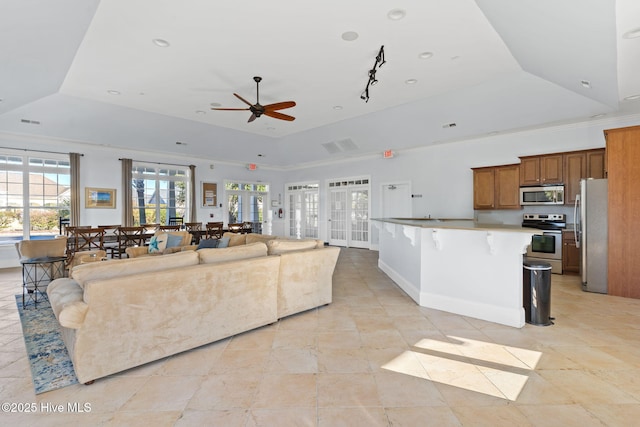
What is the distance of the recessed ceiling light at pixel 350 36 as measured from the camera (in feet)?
10.9

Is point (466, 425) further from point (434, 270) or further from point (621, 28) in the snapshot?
point (621, 28)

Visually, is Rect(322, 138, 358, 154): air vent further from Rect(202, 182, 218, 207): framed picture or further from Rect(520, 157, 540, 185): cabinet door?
Rect(520, 157, 540, 185): cabinet door

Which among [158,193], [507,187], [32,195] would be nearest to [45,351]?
[32,195]

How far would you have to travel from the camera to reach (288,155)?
9555 millimetres

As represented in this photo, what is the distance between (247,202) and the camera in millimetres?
10281

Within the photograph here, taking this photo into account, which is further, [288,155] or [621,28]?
[288,155]

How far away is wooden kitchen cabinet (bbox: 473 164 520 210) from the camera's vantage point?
5949mm

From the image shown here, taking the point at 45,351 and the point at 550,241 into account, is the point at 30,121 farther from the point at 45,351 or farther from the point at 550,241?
the point at 550,241

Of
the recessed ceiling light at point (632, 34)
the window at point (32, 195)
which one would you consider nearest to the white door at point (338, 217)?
the window at point (32, 195)

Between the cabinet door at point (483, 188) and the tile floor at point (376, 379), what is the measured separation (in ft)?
10.7

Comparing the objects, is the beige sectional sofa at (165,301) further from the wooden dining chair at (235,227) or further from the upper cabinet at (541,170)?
the wooden dining chair at (235,227)

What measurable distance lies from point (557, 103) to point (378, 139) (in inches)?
141

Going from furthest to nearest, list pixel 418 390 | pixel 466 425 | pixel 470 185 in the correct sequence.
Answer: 1. pixel 470 185
2. pixel 418 390
3. pixel 466 425

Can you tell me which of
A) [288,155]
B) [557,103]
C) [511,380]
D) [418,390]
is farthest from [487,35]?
[288,155]
